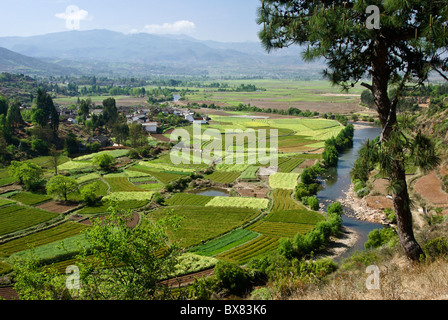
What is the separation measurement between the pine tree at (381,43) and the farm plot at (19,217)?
2915 centimetres

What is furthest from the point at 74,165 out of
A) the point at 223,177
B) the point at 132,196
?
the point at 223,177

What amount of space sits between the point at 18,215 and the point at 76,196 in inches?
253

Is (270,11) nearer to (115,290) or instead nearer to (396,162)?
(396,162)

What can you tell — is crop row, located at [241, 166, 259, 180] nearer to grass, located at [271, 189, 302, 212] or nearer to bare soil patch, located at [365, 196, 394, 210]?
grass, located at [271, 189, 302, 212]

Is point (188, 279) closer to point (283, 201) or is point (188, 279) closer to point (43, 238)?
point (43, 238)

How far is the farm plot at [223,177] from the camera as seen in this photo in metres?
41.3

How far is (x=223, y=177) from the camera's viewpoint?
139 ft

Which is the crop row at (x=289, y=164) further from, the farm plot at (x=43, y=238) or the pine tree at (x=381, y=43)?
the pine tree at (x=381, y=43)

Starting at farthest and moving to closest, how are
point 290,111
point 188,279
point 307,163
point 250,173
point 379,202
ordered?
point 290,111 < point 307,163 < point 250,173 < point 379,202 < point 188,279

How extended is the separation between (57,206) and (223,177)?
1972 cm

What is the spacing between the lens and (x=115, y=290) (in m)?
8.46

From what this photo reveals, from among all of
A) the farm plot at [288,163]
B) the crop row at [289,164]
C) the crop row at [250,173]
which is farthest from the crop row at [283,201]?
the crop row at [289,164]

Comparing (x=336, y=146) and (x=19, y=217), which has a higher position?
(x=336, y=146)
